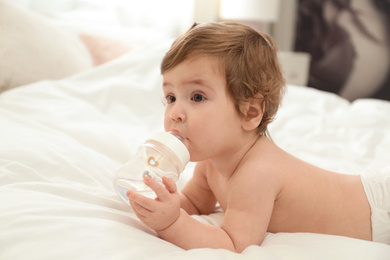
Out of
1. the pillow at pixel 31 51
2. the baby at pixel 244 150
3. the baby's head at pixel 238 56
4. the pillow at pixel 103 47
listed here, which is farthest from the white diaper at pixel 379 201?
the pillow at pixel 103 47

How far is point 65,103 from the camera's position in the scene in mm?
1399

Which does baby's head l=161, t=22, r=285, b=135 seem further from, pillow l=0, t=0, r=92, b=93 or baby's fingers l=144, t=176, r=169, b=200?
pillow l=0, t=0, r=92, b=93

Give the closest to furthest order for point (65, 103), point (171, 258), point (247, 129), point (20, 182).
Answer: point (171, 258) < point (20, 182) < point (247, 129) < point (65, 103)

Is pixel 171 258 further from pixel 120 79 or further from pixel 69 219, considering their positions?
pixel 120 79

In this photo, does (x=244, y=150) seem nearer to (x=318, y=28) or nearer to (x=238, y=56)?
(x=238, y=56)

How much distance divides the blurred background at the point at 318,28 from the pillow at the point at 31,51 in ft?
3.47

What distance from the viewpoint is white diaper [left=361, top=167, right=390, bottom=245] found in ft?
3.00

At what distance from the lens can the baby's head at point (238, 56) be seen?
2.82 feet

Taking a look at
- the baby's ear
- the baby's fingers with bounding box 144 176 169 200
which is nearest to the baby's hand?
the baby's fingers with bounding box 144 176 169 200

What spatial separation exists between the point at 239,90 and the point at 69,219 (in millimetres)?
411

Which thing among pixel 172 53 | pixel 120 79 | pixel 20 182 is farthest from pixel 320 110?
pixel 20 182

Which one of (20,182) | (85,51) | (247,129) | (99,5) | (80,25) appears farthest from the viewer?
(99,5)

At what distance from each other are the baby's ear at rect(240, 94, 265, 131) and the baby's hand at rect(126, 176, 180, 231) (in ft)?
0.79

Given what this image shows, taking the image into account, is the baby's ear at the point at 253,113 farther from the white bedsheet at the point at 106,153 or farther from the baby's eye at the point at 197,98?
the white bedsheet at the point at 106,153
